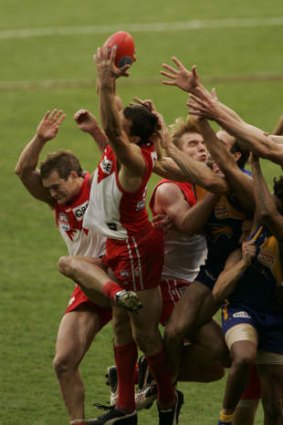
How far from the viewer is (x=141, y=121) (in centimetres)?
996

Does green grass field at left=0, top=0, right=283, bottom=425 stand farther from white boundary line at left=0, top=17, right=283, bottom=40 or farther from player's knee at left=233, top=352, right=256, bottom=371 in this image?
player's knee at left=233, top=352, right=256, bottom=371

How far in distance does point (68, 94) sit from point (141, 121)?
42.2 ft

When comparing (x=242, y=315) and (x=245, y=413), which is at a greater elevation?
(x=242, y=315)

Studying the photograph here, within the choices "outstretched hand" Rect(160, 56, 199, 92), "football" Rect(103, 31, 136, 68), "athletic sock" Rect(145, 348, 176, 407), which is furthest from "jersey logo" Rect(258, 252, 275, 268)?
"football" Rect(103, 31, 136, 68)

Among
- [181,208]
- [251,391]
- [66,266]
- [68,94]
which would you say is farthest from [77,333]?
[68,94]

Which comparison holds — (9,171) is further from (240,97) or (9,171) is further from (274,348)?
(274,348)

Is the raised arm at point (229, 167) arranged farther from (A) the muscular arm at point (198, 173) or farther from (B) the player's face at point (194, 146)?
(B) the player's face at point (194, 146)

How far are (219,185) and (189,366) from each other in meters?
1.65

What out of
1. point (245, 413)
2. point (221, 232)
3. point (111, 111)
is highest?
point (111, 111)

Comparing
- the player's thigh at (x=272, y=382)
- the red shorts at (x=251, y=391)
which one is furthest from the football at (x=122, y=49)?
the red shorts at (x=251, y=391)

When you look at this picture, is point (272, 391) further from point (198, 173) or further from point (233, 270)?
point (198, 173)

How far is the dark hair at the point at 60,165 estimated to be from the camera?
35.3 feet

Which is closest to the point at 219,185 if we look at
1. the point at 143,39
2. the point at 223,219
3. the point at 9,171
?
the point at 223,219

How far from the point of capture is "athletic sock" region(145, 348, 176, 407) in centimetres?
1036
